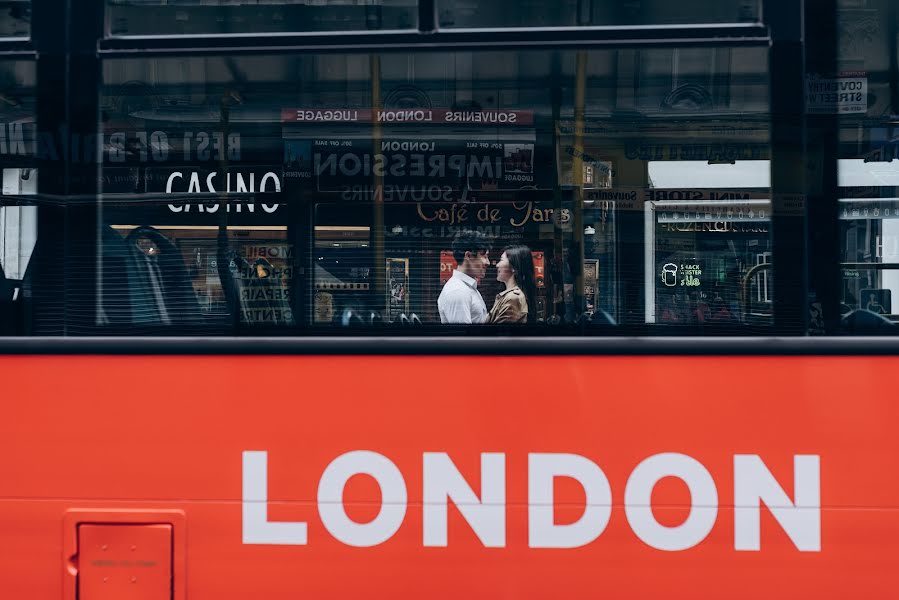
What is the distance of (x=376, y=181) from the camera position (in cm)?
295

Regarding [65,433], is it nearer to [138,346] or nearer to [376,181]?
[138,346]

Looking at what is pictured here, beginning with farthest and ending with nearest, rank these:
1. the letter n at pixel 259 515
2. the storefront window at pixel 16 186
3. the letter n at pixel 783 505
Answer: the storefront window at pixel 16 186
the letter n at pixel 259 515
the letter n at pixel 783 505

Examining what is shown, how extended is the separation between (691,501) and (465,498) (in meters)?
0.73

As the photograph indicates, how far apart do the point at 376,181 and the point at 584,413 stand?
1.02 meters

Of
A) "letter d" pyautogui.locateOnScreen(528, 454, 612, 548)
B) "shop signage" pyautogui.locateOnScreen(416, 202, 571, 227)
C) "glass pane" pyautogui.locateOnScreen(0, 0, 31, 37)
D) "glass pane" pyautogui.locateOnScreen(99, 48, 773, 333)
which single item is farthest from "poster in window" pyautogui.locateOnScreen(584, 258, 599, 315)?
"glass pane" pyautogui.locateOnScreen(0, 0, 31, 37)

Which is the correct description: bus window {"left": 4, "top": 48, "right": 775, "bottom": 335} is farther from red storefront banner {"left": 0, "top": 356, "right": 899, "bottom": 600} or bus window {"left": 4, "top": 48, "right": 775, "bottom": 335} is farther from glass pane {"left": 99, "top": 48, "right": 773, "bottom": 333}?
red storefront banner {"left": 0, "top": 356, "right": 899, "bottom": 600}

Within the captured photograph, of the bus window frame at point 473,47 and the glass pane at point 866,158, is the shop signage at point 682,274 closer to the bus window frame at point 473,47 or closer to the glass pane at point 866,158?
the bus window frame at point 473,47

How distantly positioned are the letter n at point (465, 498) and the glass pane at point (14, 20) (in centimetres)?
199

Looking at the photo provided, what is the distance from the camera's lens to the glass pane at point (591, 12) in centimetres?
289

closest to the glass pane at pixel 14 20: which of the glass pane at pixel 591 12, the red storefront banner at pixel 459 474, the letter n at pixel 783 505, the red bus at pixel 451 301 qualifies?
the red bus at pixel 451 301

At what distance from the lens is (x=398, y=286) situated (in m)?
2.95

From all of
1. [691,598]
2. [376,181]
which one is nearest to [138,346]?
[376,181]

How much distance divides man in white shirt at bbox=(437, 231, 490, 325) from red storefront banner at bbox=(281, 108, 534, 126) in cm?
38

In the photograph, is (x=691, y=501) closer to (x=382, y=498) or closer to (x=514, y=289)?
(x=514, y=289)
